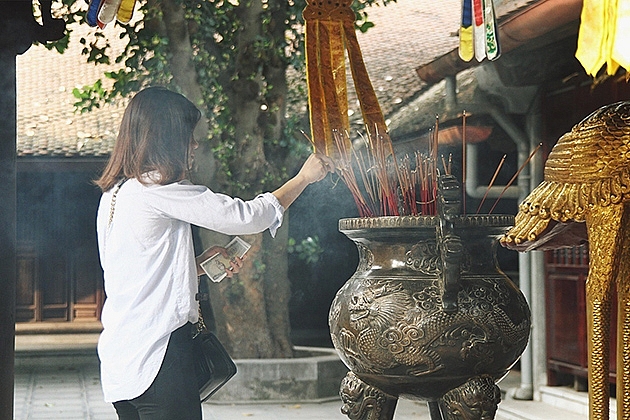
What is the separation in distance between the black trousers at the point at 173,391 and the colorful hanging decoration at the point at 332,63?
76 centimetres

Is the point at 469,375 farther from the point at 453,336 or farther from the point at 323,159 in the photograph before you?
the point at 323,159

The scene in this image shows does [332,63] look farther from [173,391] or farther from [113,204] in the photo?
[173,391]

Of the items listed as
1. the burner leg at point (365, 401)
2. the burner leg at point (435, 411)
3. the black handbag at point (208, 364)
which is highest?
the black handbag at point (208, 364)

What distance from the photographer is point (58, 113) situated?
11414 millimetres

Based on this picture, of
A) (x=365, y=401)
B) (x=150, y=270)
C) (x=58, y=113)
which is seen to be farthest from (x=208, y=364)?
(x=58, y=113)

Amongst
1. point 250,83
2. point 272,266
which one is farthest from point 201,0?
point 272,266

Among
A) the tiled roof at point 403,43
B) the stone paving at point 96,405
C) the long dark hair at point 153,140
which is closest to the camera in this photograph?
the long dark hair at point 153,140

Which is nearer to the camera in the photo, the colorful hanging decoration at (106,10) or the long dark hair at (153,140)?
the long dark hair at (153,140)

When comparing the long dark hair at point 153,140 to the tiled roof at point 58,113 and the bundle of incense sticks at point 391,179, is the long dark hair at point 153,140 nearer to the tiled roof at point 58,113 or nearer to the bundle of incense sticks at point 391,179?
the bundle of incense sticks at point 391,179

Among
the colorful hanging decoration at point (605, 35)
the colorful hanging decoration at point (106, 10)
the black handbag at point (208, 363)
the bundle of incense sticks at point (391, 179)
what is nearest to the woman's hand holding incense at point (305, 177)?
the bundle of incense sticks at point (391, 179)

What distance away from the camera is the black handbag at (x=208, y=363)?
2.50 m

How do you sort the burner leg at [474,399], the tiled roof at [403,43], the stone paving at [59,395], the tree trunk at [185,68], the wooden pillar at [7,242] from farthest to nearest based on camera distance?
the tiled roof at [403,43]
the tree trunk at [185,68]
the stone paving at [59,395]
the burner leg at [474,399]
the wooden pillar at [7,242]

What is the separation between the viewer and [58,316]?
11609 mm

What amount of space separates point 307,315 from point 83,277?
2.85m
